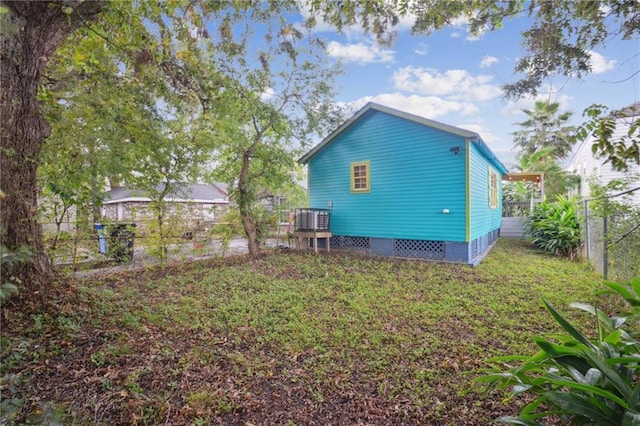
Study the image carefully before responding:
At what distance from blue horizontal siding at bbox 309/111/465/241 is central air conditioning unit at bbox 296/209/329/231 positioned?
1.33ft

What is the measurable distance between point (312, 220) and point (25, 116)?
6.91m

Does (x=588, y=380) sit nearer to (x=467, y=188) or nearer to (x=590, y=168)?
(x=467, y=188)

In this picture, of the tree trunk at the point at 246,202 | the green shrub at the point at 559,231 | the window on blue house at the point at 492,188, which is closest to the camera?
the tree trunk at the point at 246,202

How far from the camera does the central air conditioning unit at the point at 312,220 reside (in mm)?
9211

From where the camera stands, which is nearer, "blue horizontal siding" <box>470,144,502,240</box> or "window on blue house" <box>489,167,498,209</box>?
"blue horizontal siding" <box>470,144,502,240</box>

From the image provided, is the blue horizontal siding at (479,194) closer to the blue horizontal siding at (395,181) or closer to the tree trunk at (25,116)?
the blue horizontal siding at (395,181)

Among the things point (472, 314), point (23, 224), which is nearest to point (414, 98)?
Result: point (472, 314)

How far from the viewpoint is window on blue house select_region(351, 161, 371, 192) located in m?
9.05

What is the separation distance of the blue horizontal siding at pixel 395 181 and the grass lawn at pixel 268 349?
2.66 m

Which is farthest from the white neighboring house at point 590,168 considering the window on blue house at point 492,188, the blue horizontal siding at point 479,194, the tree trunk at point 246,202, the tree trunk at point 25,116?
the tree trunk at point 25,116

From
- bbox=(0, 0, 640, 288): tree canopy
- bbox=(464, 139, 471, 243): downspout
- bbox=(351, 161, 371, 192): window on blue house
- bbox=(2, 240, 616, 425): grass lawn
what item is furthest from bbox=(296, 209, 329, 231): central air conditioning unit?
bbox=(0, 0, 640, 288): tree canopy

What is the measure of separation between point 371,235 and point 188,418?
743cm

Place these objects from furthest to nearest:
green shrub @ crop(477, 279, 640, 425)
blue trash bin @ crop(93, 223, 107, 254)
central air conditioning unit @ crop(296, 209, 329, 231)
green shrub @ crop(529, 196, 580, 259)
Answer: central air conditioning unit @ crop(296, 209, 329, 231) < green shrub @ crop(529, 196, 580, 259) < blue trash bin @ crop(93, 223, 107, 254) < green shrub @ crop(477, 279, 640, 425)

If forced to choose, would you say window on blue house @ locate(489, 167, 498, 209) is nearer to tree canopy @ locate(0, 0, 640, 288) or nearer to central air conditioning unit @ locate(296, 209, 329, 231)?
central air conditioning unit @ locate(296, 209, 329, 231)
